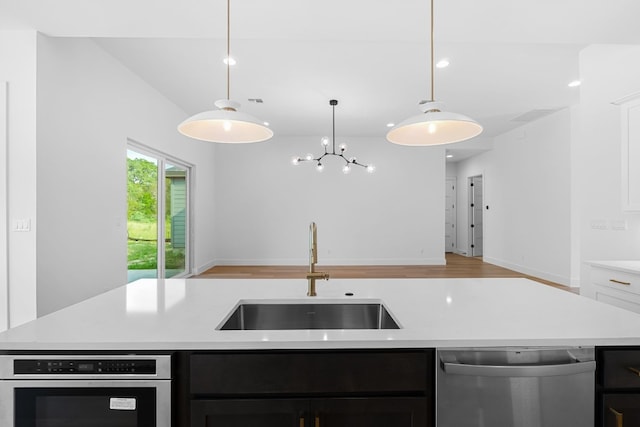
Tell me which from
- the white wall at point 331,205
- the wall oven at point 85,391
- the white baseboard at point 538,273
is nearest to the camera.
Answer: the wall oven at point 85,391

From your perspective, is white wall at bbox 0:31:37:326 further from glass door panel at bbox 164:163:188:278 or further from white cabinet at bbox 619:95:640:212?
white cabinet at bbox 619:95:640:212

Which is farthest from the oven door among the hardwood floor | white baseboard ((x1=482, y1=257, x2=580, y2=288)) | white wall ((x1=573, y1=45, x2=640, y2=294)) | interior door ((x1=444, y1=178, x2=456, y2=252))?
interior door ((x1=444, y1=178, x2=456, y2=252))

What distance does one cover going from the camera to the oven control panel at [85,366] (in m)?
0.99

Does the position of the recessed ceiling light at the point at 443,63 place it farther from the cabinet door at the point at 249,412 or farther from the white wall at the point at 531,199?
the cabinet door at the point at 249,412

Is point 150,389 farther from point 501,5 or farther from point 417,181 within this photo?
point 417,181

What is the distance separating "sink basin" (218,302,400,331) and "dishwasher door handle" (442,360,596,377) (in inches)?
22.1

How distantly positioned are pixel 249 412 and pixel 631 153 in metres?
3.45

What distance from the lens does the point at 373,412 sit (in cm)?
105

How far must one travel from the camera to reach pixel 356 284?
1869 mm

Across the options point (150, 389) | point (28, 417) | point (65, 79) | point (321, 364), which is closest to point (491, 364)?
point (321, 364)

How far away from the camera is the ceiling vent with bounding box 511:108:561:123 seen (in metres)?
5.26

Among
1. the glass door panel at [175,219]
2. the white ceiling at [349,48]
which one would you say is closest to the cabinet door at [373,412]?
the white ceiling at [349,48]

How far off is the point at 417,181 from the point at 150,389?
6.88 meters

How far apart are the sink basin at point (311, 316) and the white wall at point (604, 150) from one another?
2581 millimetres
